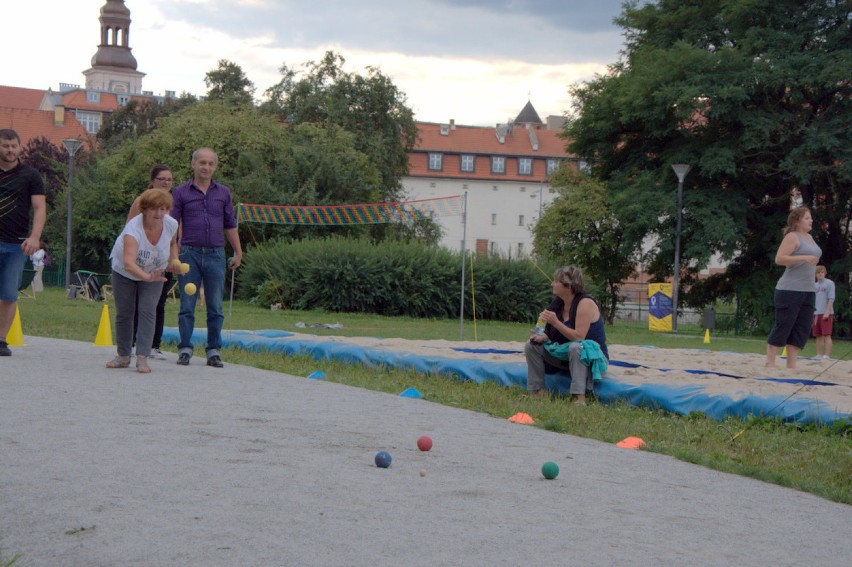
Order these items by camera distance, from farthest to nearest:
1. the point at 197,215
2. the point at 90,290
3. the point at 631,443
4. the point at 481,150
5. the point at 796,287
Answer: the point at 481,150 → the point at 90,290 → the point at 796,287 → the point at 197,215 → the point at 631,443

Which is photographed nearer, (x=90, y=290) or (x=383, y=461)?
(x=383, y=461)

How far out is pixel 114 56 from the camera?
182 metres

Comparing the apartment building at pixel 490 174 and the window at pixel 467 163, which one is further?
the window at pixel 467 163

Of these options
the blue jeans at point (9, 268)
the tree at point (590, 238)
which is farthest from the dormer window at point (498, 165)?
the blue jeans at point (9, 268)

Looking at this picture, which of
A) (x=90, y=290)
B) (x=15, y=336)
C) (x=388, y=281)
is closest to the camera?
(x=15, y=336)

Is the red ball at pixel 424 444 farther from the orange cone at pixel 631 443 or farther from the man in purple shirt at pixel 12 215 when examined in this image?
the man in purple shirt at pixel 12 215

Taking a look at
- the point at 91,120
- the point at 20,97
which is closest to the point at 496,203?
the point at 91,120

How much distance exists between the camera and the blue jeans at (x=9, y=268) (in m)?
10.0

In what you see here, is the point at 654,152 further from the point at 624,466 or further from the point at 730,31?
the point at 624,466

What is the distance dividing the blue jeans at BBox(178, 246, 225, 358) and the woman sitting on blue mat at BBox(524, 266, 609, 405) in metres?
3.14

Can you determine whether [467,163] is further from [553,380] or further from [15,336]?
[553,380]

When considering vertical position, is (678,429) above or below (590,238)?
below

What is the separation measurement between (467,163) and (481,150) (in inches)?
79.6

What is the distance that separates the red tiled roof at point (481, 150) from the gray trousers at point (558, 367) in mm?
97676
